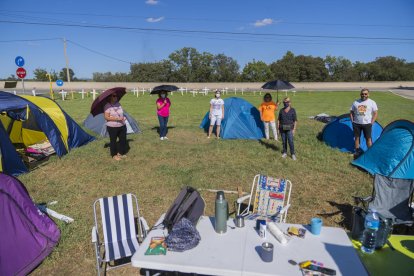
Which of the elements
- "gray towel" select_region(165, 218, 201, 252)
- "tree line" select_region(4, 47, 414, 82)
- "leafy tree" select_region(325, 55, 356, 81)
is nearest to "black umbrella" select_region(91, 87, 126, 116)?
"gray towel" select_region(165, 218, 201, 252)

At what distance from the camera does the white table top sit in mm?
2557

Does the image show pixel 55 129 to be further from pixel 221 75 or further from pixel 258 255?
pixel 221 75

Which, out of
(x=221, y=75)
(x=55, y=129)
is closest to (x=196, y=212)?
(x=55, y=129)

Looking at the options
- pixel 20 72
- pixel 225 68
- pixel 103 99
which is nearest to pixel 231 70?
pixel 225 68

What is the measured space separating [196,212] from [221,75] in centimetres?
5764

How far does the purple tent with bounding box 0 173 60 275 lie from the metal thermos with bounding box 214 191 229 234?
253cm

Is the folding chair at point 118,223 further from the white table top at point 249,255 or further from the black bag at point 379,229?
the black bag at point 379,229

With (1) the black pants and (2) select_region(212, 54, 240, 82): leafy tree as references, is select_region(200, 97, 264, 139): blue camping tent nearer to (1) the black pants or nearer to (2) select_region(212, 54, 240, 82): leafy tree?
(1) the black pants

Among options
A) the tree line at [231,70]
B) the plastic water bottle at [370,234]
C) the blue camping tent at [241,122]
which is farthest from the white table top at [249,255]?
the tree line at [231,70]

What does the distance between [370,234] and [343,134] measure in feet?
21.2

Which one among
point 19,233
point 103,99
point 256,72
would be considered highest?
point 256,72

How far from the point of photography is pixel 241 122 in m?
10.3

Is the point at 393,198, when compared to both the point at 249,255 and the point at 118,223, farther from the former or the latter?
the point at 118,223

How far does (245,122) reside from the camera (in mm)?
10242
